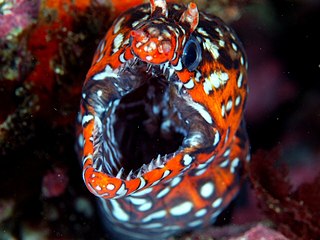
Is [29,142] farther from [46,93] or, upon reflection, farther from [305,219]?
[305,219]

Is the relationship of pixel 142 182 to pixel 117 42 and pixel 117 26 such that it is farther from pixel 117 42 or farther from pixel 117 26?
pixel 117 26

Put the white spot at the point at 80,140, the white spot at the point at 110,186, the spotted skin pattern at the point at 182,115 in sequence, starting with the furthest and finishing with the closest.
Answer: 1. the white spot at the point at 80,140
2. the spotted skin pattern at the point at 182,115
3. the white spot at the point at 110,186

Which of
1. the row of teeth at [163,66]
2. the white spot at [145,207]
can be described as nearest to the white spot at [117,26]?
the row of teeth at [163,66]

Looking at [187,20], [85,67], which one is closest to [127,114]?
[85,67]

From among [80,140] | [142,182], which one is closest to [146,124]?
[80,140]

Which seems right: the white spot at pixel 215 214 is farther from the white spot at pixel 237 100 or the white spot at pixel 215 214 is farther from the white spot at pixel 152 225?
the white spot at pixel 237 100
